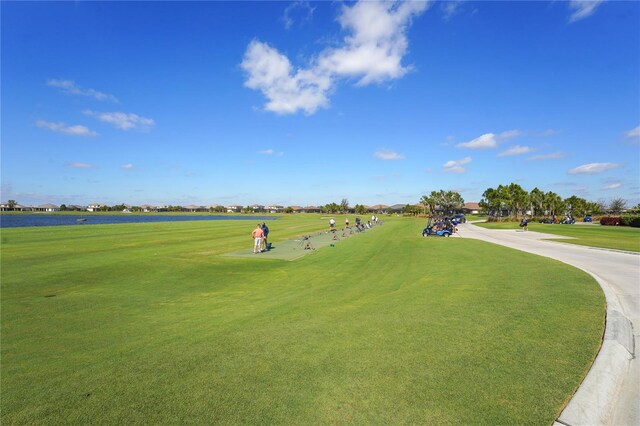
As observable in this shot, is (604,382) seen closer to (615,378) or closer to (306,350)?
(615,378)

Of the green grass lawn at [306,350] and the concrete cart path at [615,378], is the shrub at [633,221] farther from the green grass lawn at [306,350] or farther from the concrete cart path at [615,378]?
the concrete cart path at [615,378]

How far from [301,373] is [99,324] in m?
6.40

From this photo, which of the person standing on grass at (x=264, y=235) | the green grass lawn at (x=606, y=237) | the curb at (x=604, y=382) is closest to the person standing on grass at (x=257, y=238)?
the person standing on grass at (x=264, y=235)

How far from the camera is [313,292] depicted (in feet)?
37.5

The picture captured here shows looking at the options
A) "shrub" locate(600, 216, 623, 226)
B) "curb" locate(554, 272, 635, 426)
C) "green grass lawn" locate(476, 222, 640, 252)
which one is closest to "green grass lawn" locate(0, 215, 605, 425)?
"curb" locate(554, 272, 635, 426)

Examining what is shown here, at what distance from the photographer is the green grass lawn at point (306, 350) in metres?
4.27

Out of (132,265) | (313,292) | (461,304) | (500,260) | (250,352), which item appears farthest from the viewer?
(132,265)

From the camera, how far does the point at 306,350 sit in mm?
6035

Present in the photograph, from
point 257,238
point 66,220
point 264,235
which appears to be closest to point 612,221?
point 264,235

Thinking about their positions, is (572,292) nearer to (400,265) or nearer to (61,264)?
(400,265)

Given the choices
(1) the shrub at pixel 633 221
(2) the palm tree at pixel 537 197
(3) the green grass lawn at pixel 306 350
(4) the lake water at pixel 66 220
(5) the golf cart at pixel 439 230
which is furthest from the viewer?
(2) the palm tree at pixel 537 197

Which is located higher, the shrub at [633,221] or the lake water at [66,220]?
the shrub at [633,221]

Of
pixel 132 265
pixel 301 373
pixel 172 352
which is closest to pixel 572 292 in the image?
pixel 301 373

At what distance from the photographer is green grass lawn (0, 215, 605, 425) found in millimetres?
4270
